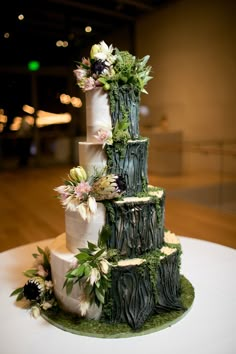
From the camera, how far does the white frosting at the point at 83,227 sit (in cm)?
213

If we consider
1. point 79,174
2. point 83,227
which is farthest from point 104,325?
Answer: point 79,174

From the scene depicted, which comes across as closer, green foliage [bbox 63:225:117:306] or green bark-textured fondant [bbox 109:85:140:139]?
green foliage [bbox 63:225:117:306]

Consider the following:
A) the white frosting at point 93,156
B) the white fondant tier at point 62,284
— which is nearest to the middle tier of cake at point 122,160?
the white frosting at point 93,156

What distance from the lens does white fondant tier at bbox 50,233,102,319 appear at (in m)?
2.16

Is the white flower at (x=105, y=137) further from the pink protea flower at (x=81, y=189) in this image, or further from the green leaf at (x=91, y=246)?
the green leaf at (x=91, y=246)

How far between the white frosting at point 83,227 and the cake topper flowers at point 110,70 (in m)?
0.74

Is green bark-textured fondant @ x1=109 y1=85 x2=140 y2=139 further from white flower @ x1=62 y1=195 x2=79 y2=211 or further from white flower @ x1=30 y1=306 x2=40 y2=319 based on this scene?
white flower @ x1=30 y1=306 x2=40 y2=319

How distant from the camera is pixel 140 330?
2.06 metres

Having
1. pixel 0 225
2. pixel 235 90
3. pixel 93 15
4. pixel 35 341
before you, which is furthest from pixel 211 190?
pixel 35 341

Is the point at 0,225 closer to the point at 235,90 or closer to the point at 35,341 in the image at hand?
the point at 35,341

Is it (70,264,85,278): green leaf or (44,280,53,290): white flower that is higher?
(70,264,85,278): green leaf

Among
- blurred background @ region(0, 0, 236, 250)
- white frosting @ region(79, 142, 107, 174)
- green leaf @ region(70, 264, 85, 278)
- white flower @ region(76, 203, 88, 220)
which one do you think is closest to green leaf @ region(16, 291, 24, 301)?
green leaf @ region(70, 264, 85, 278)

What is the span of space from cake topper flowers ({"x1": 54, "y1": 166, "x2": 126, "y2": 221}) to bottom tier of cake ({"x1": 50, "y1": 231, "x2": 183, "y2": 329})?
333 millimetres
